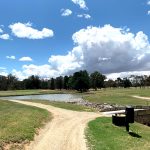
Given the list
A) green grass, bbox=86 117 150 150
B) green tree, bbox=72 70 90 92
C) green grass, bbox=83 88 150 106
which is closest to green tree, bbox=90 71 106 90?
green tree, bbox=72 70 90 92

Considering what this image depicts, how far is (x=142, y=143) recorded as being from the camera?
817 inches

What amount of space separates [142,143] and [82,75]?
13306 centimetres

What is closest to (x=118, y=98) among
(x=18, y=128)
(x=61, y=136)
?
(x=18, y=128)

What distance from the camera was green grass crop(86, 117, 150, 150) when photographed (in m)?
19.1

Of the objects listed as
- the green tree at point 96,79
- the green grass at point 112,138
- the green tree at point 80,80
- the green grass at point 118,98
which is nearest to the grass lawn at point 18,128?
the green grass at point 112,138

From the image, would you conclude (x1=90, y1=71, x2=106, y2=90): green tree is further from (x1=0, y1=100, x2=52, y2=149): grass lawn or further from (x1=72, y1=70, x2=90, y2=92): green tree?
(x1=0, y1=100, x2=52, y2=149): grass lawn

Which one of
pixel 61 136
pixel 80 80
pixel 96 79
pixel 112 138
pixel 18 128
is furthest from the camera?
pixel 96 79

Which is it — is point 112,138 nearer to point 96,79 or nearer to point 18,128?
point 18,128

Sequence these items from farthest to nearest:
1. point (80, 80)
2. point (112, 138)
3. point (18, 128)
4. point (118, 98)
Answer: point (80, 80), point (118, 98), point (18, 128), point (112, 138)

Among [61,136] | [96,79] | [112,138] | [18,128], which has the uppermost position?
[96,79]

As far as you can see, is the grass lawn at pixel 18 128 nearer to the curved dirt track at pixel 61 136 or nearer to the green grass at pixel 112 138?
the curved dirt track at pixel 61 136

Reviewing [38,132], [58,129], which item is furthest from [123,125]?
[38,132]

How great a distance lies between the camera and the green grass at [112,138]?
1912 centimetres

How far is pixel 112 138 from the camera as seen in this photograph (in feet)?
70.3
